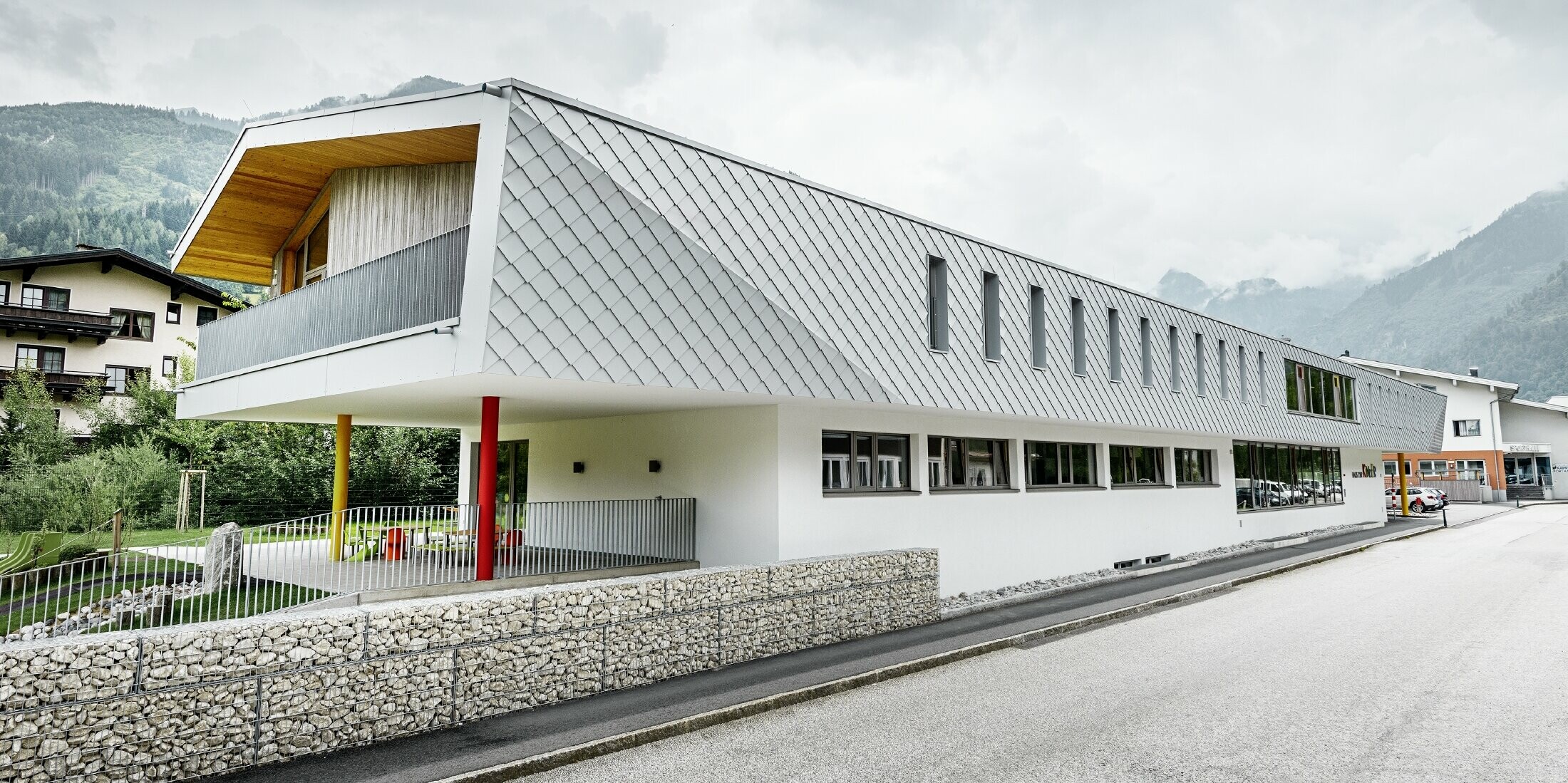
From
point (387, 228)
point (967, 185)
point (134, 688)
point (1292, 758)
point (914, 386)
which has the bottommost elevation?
point (1292, 758)

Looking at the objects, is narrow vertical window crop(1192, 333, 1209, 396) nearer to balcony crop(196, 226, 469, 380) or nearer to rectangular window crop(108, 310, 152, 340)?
balcony crop(196, 226, 469, 380)

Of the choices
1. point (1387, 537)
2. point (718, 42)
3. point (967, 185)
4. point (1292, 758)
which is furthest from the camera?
point (967, 185)

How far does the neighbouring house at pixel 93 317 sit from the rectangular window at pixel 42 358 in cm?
3

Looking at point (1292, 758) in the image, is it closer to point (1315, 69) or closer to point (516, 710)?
point (516, 710)

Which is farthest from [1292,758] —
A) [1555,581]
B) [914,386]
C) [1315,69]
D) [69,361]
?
[1315,69]

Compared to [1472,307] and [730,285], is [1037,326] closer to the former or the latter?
[730,285]

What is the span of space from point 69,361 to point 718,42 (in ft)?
328

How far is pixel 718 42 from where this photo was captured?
12125 centimetres

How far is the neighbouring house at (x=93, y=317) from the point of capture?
34062 millimetres

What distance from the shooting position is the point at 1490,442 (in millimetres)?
49969

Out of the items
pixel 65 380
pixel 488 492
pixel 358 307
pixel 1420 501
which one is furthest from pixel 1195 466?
pixel 65 380

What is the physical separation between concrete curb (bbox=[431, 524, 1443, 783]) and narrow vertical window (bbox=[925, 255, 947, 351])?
15.2ft

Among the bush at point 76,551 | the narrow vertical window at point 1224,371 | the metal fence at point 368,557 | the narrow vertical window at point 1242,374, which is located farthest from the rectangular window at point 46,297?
the narrow vertical window at point 1242,374

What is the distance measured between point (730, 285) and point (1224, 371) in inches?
678
